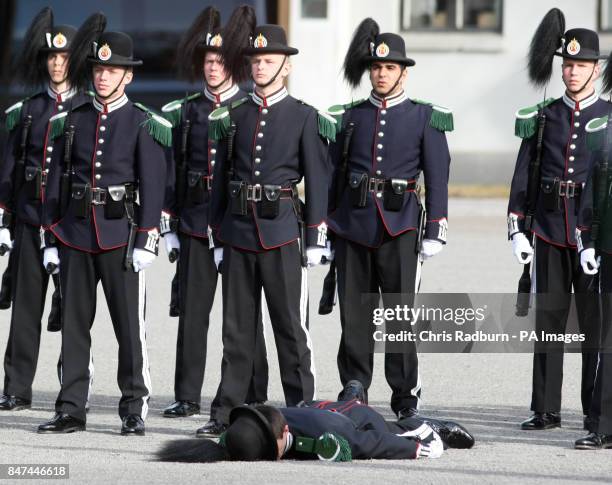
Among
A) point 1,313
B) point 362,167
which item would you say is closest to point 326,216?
point 362,167

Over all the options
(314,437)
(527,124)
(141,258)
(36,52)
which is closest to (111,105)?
(141,258)

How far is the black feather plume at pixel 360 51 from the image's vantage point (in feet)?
32.8

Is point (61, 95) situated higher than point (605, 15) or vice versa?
point (605, 15)

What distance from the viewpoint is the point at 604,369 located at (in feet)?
29.4

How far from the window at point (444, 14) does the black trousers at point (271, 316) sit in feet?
45.5

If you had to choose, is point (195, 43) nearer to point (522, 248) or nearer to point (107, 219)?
point (107, 219)

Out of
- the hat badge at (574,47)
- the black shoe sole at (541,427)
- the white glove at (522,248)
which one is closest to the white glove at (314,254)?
the white glove at (522,248)

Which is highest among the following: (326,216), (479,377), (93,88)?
(93,88)

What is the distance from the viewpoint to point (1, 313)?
537 inches

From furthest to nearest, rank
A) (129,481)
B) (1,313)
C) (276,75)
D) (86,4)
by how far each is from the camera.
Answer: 1. (86,4)
2. (1,313)
3. (276,75)
4. (129,481)

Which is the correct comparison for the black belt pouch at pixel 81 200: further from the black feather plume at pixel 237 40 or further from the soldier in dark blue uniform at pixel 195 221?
the black feather plume at pixel 237 40

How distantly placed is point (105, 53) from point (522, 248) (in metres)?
2.34

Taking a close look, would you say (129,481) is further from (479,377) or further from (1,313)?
(1,313)

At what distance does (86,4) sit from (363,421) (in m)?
15.1
